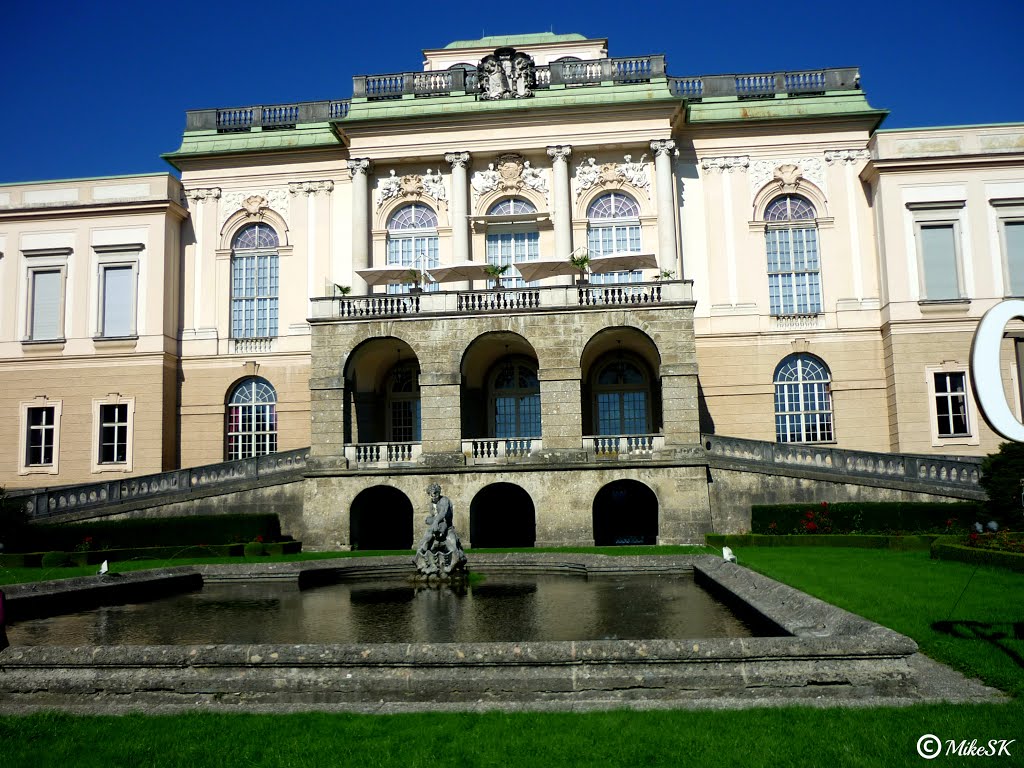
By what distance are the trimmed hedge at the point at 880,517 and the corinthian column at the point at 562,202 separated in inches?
596

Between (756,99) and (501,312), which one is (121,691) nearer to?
(501,312)

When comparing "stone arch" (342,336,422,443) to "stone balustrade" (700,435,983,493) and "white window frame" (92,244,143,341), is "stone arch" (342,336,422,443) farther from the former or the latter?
"stone balustrade" (700,435,983,493)

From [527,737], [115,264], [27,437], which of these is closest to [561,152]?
[115,264]

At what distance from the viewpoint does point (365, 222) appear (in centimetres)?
3816

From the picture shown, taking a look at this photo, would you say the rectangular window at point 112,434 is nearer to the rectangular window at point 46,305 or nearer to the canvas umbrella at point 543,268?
the rectangular window at point 46,305

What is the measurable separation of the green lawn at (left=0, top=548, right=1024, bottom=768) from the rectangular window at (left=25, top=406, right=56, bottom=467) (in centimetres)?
3305

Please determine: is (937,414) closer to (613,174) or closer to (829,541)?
(829,541)

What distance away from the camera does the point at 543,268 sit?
32.8 meters

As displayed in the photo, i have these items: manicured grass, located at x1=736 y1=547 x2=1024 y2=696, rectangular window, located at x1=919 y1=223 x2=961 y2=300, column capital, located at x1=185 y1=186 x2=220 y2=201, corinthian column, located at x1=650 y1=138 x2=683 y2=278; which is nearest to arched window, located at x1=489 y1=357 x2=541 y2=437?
corinthian column, located at x1=650 y1=138 x2=683 y2=278

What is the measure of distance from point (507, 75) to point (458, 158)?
Result: 442 cm

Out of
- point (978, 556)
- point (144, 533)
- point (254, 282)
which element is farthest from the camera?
point (254, 282)

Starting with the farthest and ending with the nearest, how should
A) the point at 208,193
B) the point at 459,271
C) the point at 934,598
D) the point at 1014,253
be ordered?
the point at 208,193 < the point at 1014,253 < the point at 459,271 < the point at 934,598

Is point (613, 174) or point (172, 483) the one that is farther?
point (613, 174)

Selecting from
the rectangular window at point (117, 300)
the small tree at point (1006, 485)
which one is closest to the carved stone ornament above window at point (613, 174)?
the small tree at point (1006, 485)
